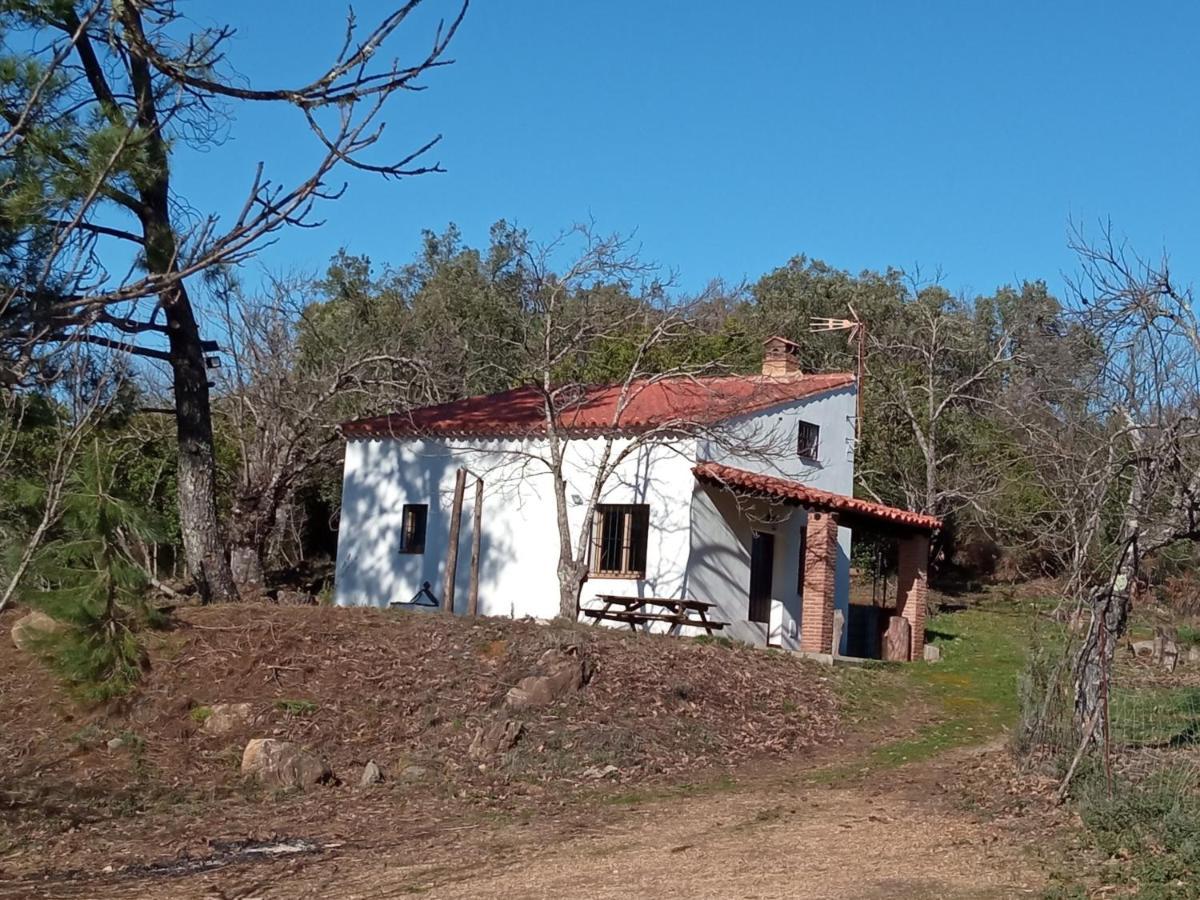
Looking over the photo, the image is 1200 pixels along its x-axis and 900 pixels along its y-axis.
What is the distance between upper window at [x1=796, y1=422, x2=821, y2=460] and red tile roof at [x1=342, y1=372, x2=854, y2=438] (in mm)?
694

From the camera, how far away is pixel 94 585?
45.6 ft

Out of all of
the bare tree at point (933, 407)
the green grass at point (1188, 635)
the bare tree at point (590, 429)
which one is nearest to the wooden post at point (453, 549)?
the bare tree at point (590, 429)

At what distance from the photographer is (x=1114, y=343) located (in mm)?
11688

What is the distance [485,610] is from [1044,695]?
1305cm

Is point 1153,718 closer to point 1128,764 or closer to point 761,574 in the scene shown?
point 1128,764

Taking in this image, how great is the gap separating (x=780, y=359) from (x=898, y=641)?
23.3 feet

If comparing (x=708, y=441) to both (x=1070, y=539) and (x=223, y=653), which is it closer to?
(x=1070, y=539)

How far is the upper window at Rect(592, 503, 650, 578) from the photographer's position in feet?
71.3

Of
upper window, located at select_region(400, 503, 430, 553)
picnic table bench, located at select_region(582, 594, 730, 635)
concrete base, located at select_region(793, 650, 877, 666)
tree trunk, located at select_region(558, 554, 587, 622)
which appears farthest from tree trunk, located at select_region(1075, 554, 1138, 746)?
upper window, located at select_region(400, 503, 430, 553)

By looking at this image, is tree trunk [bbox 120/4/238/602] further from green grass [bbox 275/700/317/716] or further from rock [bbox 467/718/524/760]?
rock [bbox 467/718/524/760]

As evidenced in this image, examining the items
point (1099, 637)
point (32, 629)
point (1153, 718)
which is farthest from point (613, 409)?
point (1099, 637)

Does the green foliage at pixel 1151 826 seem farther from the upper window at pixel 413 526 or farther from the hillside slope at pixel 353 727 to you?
the upper window at pixel 413 526

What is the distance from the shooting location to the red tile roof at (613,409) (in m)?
21.7

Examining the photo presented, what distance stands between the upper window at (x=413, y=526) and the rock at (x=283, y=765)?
10924 mm
